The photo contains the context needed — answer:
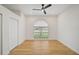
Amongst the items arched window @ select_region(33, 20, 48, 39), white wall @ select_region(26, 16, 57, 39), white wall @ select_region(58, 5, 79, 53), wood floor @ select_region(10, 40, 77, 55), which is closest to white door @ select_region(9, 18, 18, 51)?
wood floor @ select_region(10, 40, 77, 55)

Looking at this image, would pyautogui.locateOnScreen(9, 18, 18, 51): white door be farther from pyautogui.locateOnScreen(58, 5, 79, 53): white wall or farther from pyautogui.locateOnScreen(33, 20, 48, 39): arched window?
pyautogui.locateOnScreen(33, 20, 48, 39): arched window

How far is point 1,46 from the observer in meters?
4.14

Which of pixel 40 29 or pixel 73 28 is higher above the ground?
pixel 40 29

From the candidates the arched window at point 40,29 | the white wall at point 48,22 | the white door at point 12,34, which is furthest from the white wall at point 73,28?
the arched window at point 40,29

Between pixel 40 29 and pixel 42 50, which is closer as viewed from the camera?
pixel 42 50

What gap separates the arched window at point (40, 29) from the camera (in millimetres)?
10484

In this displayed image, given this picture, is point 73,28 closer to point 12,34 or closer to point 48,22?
point 12,34

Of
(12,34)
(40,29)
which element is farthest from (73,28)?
(40,29)

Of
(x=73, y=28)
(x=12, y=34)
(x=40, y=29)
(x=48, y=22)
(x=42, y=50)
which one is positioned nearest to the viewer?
(x=73, y=28)

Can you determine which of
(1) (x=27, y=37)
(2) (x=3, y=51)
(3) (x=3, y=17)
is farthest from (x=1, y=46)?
(1) (x=27, y=37)

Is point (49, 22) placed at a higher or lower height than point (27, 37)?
higher

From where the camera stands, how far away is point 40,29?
10.6m

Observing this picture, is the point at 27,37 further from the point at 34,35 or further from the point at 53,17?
the point at 53,17
